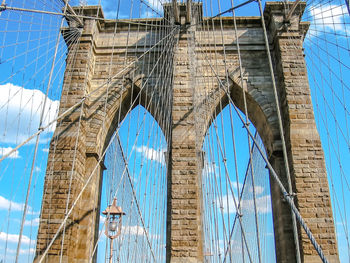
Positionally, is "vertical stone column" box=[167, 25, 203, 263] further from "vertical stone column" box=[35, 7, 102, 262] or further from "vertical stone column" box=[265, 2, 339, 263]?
"vertical stone column" box=[265, 2, 339, 263]

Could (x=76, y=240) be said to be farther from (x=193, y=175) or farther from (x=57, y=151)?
(x=193, y=175)

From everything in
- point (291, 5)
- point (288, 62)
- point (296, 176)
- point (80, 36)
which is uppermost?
point (291, 5)

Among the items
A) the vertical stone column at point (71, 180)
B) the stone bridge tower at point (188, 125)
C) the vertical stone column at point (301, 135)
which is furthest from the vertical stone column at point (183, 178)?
the vertical stone column at point (301, 135)

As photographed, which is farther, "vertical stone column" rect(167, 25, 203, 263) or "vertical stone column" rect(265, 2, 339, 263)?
"vertical stone column" rect(167, 25, 203, 263)

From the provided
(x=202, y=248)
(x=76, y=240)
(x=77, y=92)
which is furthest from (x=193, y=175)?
(x=77, y=92)

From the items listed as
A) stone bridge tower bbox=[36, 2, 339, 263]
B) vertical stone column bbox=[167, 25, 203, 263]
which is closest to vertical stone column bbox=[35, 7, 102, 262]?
stone bridge tower bbox=[36, 2, 339, 263]

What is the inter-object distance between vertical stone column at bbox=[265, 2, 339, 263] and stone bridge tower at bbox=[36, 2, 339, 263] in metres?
0.02

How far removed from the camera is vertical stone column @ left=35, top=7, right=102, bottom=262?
327 inches

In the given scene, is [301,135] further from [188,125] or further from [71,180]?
[71,180]

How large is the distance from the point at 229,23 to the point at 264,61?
5.10ft

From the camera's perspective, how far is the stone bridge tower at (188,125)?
8289 millimetres

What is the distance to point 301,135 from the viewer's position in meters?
8.88

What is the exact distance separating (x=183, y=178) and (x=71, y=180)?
8.38ft

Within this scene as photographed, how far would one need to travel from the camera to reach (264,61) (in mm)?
10383
